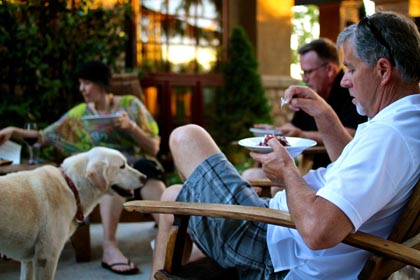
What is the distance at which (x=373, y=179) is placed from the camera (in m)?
1.52

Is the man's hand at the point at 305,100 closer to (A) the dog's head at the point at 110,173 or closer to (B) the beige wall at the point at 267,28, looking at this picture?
(A) the dog's head at the point at 110,173

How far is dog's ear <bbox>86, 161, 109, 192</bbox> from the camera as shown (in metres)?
2.90

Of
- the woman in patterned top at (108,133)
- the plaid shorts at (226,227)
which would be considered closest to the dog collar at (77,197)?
the woman in patterned top at (108,133)

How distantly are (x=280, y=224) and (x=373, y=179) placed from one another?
324mm

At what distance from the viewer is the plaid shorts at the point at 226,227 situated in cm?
201

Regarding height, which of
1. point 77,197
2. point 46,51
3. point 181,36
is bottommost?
point 77,197

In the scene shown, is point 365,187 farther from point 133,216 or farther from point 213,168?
point 133,216

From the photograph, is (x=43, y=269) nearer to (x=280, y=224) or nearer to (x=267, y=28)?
(x=280, y=224)

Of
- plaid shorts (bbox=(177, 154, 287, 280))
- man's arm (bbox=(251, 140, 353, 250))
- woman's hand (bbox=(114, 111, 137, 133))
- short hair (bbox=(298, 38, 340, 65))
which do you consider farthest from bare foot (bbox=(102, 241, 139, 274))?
man's arm (bbox=(251, 140, 353, 250))

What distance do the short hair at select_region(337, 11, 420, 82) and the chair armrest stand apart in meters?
0.53

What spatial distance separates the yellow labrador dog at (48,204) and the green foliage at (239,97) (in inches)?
168

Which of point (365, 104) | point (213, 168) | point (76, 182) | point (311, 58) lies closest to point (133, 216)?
point (76, 182)

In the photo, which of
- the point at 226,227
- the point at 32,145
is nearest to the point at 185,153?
the point at 226,227

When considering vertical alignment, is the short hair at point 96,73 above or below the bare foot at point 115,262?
above
